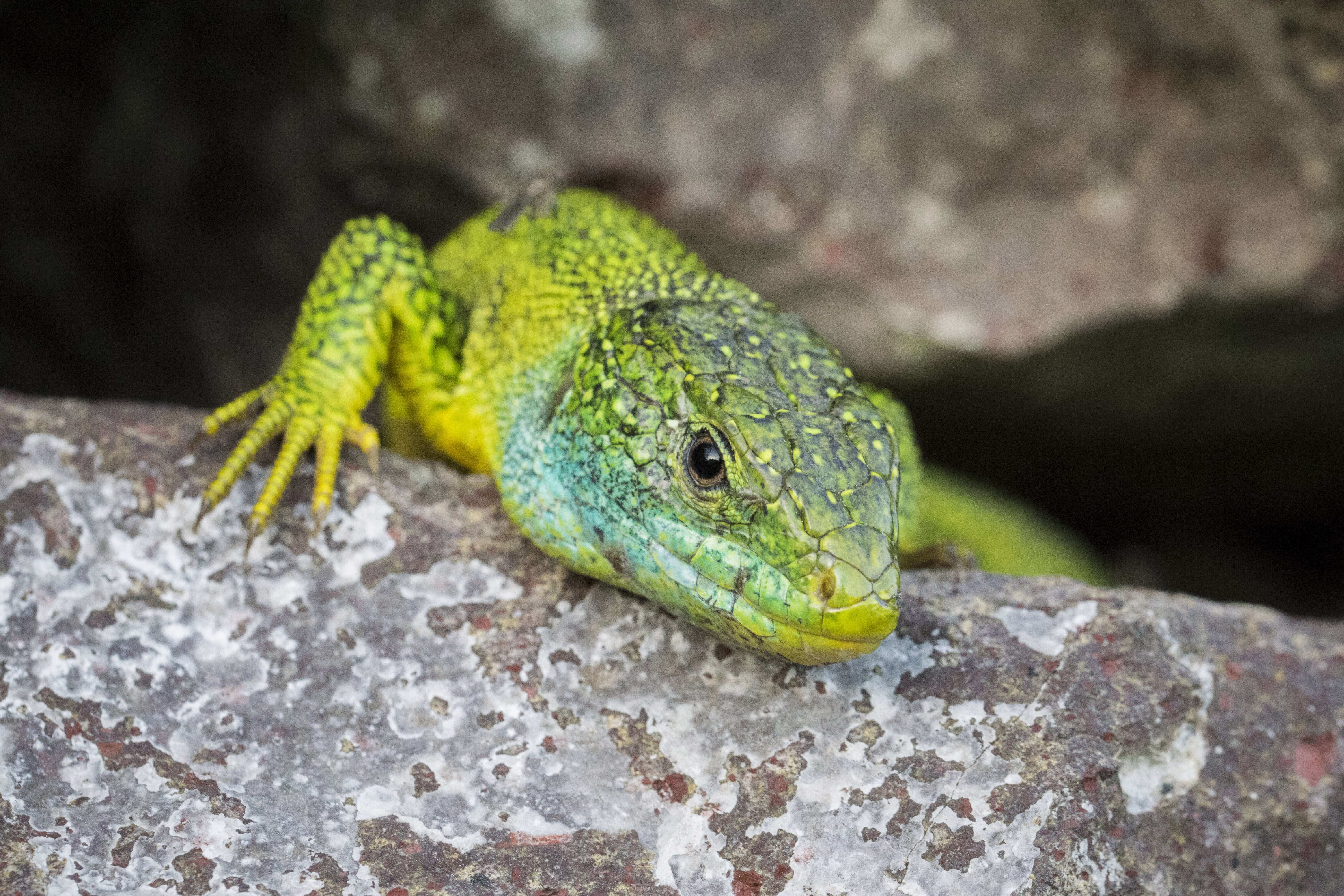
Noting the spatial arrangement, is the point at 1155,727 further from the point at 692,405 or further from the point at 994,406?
the point at 994,406

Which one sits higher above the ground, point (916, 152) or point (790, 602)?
point (916, 152)

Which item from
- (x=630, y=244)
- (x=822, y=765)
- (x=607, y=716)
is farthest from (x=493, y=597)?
(x=630, y=244)

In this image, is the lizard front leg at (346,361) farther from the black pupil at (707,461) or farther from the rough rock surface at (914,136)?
the rough rock surface at (914,136)

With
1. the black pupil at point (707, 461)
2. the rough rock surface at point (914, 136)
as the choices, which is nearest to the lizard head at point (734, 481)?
the black pupil at point (707, 461)

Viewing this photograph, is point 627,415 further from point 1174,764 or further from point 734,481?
point 1174,764

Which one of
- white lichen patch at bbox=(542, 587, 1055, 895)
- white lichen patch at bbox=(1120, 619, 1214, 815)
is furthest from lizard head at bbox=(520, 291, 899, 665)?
white lichen patch at bbox=(1120, 619, 1214, 815)

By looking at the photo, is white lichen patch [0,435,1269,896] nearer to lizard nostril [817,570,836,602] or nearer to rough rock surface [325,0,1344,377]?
lizard nostril [817,570,836,602]

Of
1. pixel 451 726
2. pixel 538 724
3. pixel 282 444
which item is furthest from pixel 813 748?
pixel 282 444
